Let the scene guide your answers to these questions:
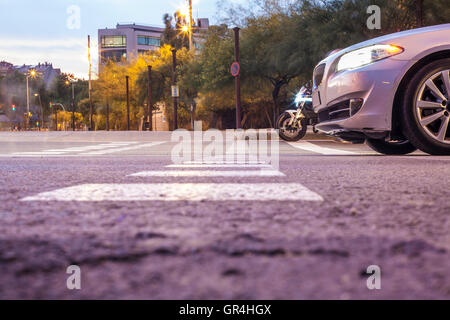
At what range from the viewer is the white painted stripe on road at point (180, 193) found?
2469mm

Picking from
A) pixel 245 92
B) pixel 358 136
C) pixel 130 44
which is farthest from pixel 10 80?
pixel 358 136

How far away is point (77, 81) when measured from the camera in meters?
96.8

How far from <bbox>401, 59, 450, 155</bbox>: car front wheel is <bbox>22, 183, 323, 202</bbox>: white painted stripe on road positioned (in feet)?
11.0

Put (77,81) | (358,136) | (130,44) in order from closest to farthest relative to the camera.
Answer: (358,136) < (77,81) < (130,44)

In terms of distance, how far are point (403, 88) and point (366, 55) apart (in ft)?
1.97

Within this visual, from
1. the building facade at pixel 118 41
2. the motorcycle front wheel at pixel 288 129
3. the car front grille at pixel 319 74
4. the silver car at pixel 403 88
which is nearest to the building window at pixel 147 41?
the building facade at pixel 118 41

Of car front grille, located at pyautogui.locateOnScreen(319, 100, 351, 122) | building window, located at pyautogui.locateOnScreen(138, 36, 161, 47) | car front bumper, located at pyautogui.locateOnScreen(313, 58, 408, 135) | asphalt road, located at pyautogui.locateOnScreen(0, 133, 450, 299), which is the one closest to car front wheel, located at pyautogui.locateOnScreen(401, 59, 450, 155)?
car front bumper, located at pyautogui.locateOnScreen(313, 58, 408, 135)

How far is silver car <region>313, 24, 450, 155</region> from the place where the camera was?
18.9 feet

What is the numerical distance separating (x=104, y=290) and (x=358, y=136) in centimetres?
592

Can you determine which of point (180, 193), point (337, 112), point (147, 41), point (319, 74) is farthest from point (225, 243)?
point (147, 41)

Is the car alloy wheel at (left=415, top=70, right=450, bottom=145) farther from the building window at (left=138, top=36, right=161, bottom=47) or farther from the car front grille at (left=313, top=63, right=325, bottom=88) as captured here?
the building window at (left=138, top=36, right=161, bottom=47)

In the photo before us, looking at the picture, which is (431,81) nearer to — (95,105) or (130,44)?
(95,105)

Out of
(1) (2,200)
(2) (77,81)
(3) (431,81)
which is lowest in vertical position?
(1) (2,200)
